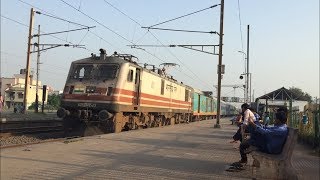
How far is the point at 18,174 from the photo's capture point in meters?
8.33

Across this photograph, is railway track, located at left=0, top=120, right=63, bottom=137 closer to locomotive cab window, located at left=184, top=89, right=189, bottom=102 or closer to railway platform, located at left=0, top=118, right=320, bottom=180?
railway platform, located at left=0, top=118, right=320, bottom=180

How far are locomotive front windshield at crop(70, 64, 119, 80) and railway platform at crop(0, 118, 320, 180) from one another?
5.87 metres

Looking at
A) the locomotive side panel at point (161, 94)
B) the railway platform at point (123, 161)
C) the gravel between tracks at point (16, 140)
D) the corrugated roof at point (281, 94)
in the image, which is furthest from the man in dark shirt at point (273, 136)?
the corrugated roof at point (281, 94)

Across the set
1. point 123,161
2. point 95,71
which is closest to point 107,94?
point 95,71

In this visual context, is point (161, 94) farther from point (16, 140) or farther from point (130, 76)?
point (16, 140)

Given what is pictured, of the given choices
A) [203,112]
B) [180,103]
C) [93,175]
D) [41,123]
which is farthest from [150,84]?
[203,112]

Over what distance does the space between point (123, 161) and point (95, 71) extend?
411 inches

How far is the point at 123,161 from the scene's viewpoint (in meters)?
10.6

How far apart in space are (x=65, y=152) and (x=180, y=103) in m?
23.7

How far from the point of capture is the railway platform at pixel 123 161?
8.82m

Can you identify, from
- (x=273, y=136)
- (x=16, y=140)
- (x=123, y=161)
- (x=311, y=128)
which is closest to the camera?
(x=273, y=136)

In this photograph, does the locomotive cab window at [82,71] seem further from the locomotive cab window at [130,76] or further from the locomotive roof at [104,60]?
the locomotive cab window at [130,76]

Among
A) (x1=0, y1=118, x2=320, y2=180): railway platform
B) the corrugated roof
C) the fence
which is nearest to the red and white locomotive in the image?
(x1=0, y1=118, x2=320, y2=180): railway platform

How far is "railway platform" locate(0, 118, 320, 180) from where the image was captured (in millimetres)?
8822
